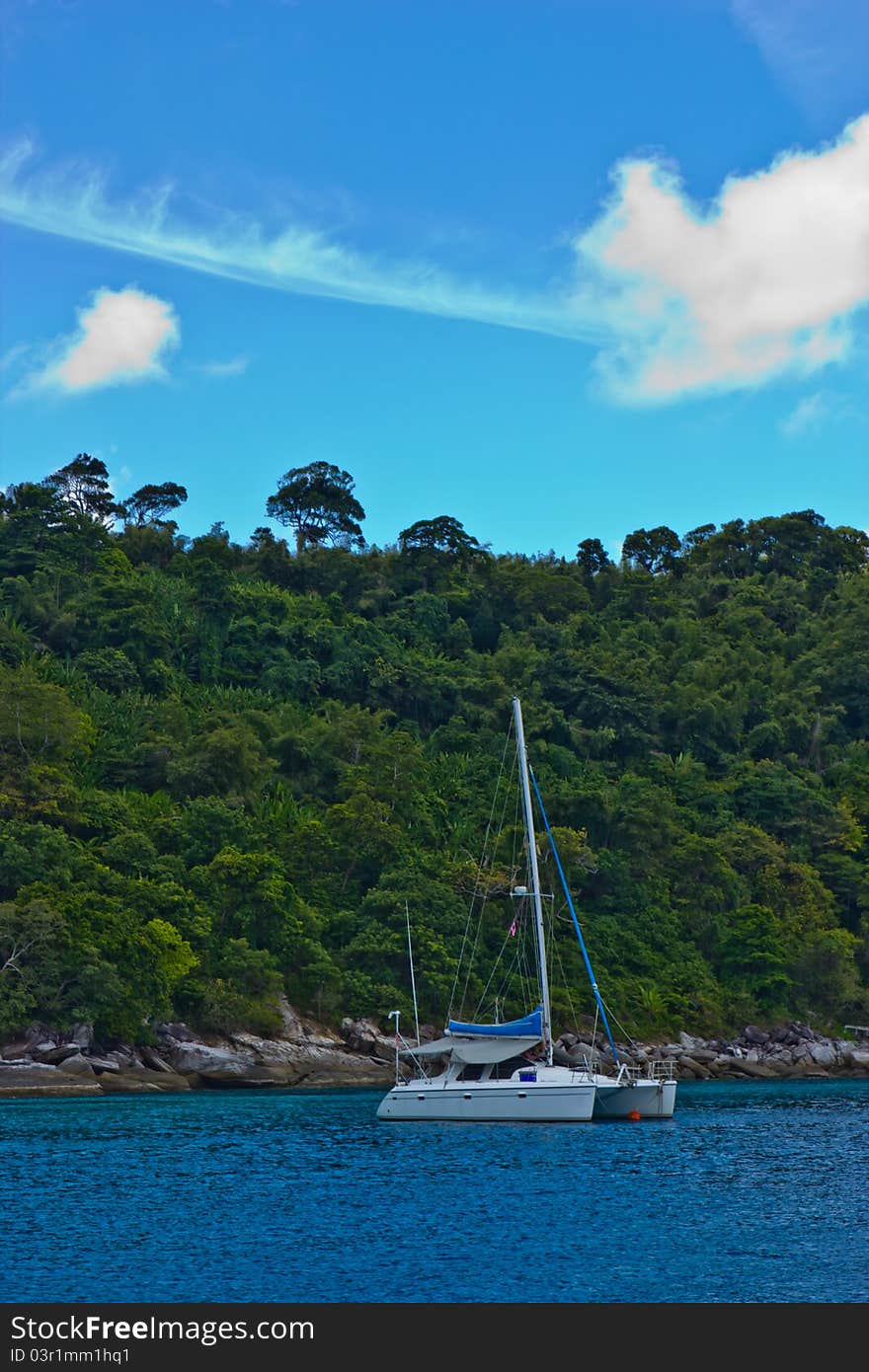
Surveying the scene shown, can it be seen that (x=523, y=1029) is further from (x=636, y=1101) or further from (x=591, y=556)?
(x=591, y=556)

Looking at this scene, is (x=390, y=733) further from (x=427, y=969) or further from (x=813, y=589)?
(x=813, y=589)

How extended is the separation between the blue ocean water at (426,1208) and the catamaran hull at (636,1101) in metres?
0.74

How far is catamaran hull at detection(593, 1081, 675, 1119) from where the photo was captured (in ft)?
135

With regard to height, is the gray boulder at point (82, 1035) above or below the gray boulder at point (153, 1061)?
above

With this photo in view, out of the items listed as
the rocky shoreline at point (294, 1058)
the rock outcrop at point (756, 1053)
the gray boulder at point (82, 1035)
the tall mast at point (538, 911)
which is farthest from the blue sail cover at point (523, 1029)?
the gray boulder at point (82, 1035)

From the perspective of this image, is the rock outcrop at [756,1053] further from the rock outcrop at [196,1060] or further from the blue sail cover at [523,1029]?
the blue sail cover at [523,1029]

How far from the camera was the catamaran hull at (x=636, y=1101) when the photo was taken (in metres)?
41.1

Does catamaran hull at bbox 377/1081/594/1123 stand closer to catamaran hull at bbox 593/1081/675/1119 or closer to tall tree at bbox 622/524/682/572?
catamaran hull at bbox 593/1081/675/1119

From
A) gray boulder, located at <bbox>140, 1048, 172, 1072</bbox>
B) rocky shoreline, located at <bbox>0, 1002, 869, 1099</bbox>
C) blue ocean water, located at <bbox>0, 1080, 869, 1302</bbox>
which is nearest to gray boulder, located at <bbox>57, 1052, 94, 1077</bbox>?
rocky shoreline, located at <bbox>0, 1002, 869, 1099</bbox>

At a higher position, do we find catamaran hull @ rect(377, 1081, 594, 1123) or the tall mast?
the tall mast

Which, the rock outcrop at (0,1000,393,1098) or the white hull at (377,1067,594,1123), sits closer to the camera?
the white hull at (377,1067,594,1123)

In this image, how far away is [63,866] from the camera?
5756cm
